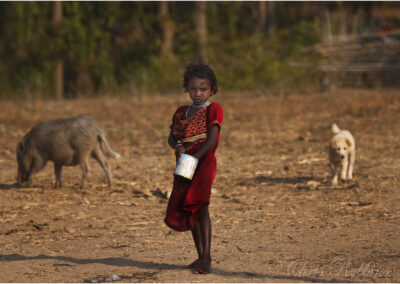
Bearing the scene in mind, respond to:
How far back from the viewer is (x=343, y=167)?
9375 mm

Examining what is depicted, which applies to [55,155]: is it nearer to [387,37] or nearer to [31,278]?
A: [31,278]

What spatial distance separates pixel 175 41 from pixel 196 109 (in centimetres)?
2215

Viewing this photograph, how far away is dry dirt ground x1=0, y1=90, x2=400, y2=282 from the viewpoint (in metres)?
5.75

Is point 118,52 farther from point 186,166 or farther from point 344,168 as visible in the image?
point 186,166

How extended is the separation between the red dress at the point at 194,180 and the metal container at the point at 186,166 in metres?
0.22

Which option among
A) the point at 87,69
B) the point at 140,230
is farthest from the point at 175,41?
the point at 140,230

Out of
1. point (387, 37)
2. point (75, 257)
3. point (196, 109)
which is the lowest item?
point (75, 257)

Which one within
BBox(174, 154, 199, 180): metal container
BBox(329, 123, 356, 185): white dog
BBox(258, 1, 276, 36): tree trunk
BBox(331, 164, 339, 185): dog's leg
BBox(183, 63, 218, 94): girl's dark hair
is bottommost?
BBox(331, 164, 339, 185): dog's leg

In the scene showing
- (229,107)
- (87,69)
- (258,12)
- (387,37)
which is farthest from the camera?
(258,12)

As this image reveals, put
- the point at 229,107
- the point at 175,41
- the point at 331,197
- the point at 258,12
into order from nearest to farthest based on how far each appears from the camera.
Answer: the point at 331,197
the point at 229,107
the point at 175,41
the point at 258,12

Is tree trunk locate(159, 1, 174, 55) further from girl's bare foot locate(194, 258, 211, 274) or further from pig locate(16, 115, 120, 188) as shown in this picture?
girl's bare foot locate(194, 258, 211, 274)

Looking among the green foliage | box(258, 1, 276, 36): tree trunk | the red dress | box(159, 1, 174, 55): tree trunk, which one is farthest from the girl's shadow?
box(258, 1, 276, 36): tree trunk

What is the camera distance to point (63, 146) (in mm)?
9883

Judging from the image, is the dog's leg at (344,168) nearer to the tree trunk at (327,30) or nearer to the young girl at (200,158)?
the young girl at (200,158)
